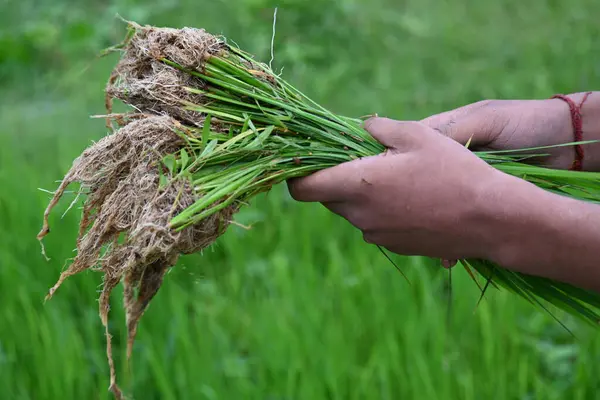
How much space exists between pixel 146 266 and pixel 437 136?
595 mm

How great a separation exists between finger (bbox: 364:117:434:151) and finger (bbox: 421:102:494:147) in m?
0.22

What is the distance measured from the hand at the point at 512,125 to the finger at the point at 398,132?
0.25 metres

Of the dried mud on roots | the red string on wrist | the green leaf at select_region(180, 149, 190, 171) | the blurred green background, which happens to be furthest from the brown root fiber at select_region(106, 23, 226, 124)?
the red string on wrist

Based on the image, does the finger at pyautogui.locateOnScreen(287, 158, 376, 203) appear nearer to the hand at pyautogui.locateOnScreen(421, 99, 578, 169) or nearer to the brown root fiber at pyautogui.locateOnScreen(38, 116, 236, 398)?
the brown root fiber at pyautogui.locateOnScreen(38, 116, 236, 398)

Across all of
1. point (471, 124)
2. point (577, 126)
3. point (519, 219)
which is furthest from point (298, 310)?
point (519, 219)

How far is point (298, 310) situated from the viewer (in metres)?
2.39

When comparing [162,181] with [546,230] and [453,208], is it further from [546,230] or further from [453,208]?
[546,230]

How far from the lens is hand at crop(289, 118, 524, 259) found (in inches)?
50.8

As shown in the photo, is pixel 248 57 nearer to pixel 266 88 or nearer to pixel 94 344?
pixel 266 88

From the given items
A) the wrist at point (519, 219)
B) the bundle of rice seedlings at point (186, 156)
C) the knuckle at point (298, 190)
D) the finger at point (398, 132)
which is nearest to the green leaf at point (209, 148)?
the bundle of rice seedlings at point (186, 156)

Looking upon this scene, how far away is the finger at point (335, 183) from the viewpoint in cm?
135

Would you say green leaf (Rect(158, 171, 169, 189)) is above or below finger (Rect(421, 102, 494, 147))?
below

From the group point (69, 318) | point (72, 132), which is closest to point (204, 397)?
point (69, 318)

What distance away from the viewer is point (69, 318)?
2426 mm
